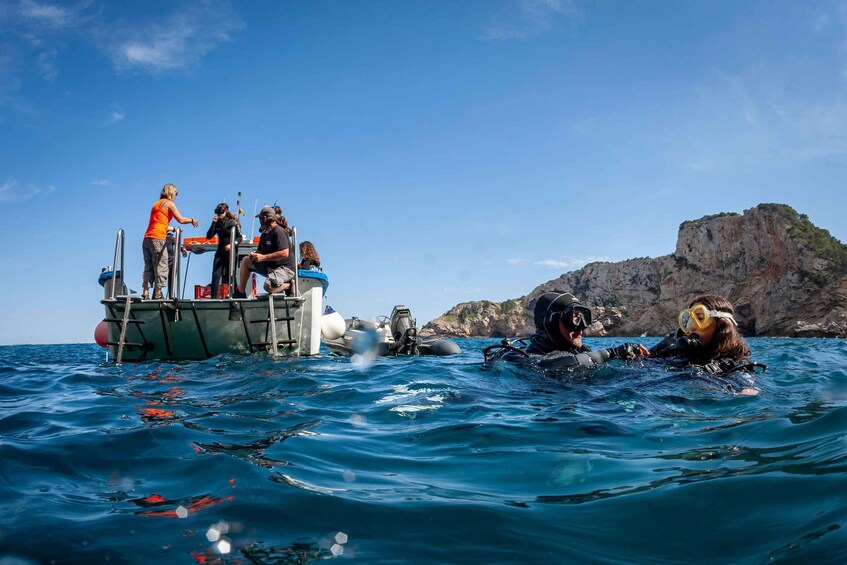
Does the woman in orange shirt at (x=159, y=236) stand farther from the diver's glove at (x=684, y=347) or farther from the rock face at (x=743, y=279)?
the rock face at (x=743, y=279)

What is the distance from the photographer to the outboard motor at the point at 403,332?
14.0 meters

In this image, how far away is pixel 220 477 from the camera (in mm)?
2537

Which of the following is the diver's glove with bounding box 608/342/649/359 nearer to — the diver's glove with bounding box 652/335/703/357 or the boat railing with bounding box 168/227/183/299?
the diver's glove with bounding box 652/335/703/357

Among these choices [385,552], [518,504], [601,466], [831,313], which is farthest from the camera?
[831,313]

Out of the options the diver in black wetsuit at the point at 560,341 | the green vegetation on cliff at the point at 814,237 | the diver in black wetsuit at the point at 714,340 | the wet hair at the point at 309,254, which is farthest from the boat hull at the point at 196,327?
the green vegetation on cliff at the point at 814,237

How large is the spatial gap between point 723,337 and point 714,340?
0.09 meters

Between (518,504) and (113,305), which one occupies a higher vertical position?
(113,305)

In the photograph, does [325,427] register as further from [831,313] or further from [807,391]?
[831,313]

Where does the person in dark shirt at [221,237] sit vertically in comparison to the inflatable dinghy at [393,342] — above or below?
above

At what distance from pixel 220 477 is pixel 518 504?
1.32 meters

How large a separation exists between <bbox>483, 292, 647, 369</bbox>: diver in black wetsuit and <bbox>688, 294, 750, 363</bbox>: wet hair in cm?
72

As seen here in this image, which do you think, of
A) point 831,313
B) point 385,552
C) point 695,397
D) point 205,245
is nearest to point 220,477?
point 385,552

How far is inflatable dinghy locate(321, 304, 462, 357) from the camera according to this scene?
46.2 feet

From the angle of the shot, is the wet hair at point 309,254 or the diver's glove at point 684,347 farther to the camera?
the wet hair at point 309,254
